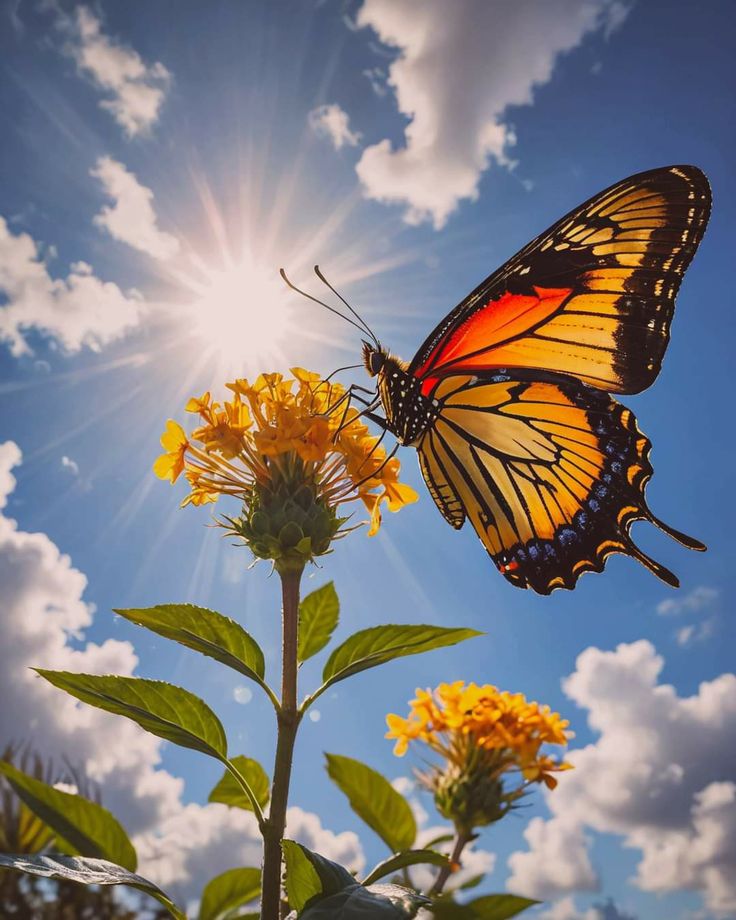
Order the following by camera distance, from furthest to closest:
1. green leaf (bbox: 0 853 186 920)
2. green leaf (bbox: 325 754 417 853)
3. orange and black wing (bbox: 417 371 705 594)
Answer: orange and black wing (bbox: 417 371 705 594) → green leaf (bbox: 325 754 417 853) → green leaf (bbox: 0 853 186 920)

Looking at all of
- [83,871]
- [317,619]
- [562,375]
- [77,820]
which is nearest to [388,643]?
[317,619]

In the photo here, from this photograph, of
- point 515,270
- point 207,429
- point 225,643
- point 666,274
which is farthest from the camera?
point 515,270

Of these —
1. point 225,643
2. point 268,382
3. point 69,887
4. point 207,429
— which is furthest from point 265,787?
point 69,887

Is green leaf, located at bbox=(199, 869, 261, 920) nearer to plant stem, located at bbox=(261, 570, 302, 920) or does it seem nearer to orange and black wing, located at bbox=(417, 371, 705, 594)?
plant stem, located at bbox=(261, 570, 302, 920)

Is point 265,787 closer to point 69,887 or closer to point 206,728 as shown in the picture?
point 206,728

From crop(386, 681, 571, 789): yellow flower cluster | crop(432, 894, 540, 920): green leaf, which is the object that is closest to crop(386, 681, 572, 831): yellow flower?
crop(386, 681, 571, 789): yellow flower cluster

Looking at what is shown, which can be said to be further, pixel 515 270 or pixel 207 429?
pixel 515 270
